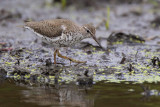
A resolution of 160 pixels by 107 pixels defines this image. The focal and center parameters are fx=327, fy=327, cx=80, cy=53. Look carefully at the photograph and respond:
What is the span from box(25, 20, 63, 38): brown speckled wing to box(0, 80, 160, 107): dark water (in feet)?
4.57

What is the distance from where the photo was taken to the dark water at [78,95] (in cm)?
555

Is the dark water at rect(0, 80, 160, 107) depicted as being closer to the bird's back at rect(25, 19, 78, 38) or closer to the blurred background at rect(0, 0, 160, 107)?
the blurred background at rect(0, 0, 160, 107)

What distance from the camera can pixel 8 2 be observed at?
49.2ft

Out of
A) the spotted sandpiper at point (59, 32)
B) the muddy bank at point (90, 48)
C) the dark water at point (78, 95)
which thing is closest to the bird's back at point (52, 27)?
the spotted sandpiper at point (59, 32)

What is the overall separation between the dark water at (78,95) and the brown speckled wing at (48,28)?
1393mm

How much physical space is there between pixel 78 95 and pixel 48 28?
7.46 feet

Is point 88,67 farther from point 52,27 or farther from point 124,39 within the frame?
point 124,39

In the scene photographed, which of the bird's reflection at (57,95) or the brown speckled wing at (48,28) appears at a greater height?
the brown speckled wing at (48,28)

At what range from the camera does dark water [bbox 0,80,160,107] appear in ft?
18.2

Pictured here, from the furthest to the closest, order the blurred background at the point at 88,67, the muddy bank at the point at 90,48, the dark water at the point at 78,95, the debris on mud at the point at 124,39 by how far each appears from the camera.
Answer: the debris on mud at the point at 124,39 → the muddy bank at the point at 90,48 → the blurred background at the point at 88,67 → the dark water at the point at 78,95

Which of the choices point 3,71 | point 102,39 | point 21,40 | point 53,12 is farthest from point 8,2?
point 3,71

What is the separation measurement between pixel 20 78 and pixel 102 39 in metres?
4.21

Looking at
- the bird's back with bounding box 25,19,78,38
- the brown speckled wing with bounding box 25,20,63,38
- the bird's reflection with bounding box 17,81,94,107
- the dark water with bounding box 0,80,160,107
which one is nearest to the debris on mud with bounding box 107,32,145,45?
the bird's back with bounding box 25,19,78,38

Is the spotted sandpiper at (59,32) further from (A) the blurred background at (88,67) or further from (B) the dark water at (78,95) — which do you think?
(B) the dark water at (78,95)
